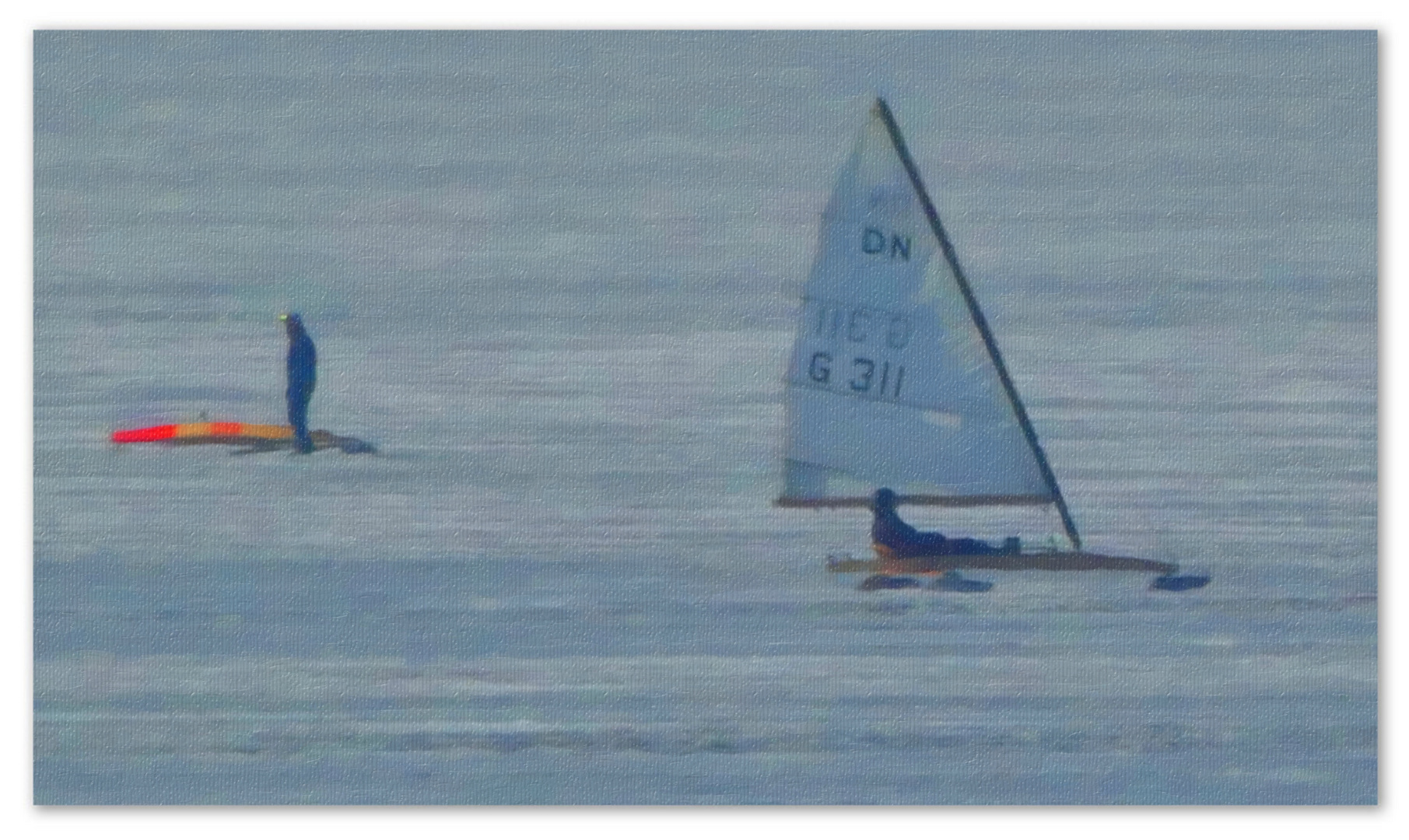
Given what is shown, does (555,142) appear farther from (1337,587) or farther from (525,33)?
(1337,587)

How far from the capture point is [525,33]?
5.09 meters

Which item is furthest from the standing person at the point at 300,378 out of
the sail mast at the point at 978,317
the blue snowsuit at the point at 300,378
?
the sail mast at the point at 978,317

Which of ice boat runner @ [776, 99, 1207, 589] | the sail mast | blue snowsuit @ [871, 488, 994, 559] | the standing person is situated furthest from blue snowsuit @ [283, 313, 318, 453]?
the sail mast

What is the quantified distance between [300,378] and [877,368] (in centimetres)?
152

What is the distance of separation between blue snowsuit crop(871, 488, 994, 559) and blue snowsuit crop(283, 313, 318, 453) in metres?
1.52

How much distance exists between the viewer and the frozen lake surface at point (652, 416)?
16.6 feet

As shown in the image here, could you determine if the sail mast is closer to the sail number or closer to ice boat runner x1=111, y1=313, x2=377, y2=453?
the sail number

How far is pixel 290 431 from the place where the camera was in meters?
5.08

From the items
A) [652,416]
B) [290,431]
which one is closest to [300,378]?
[290,431]

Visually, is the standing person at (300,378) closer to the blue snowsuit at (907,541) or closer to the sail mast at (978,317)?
the blue snowsuit at (907,541)

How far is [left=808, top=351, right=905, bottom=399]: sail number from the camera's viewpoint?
5.08 metres

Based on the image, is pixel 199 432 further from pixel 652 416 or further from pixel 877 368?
pixel 877 368

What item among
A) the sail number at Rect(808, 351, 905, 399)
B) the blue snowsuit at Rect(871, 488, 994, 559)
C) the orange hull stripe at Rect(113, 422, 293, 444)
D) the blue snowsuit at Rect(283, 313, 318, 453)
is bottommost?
the blue snowsuit at Rect(871, 488, 994, 559)

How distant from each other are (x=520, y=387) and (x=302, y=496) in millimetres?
642
